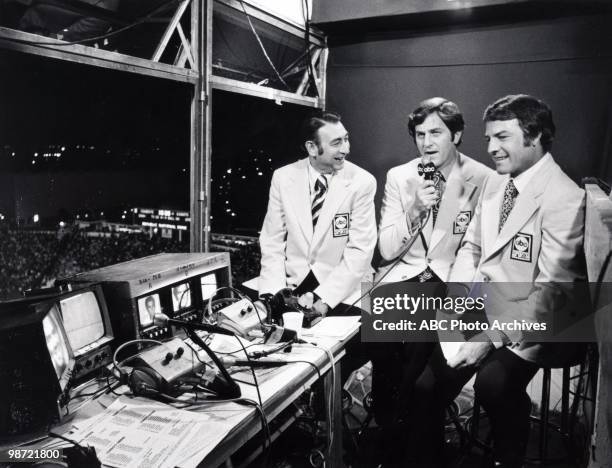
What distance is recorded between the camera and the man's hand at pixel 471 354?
92.7 inches

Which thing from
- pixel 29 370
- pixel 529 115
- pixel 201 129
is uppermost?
pixel 529 115

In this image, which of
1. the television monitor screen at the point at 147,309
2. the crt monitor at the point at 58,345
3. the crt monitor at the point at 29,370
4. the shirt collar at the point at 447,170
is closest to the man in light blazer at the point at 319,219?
the shirt collar at the point at 447,170

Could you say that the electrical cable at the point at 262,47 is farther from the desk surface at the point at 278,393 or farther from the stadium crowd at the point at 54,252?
the desk surface at the point at 278,393

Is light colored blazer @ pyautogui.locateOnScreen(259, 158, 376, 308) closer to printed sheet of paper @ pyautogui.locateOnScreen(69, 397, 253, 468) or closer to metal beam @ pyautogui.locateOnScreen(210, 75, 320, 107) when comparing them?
metal beam @ pyautogui.locateOnScreen(210, 75, 320, 107)

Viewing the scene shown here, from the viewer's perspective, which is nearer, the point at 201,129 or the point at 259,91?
the point at 201,129

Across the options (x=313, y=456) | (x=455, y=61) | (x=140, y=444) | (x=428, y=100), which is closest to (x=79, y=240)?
(x=140, y=444)

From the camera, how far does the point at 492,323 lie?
240cm

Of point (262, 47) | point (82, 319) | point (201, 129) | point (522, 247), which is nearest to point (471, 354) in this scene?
point (522, 247)

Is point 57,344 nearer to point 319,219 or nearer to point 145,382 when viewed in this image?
point 145,382

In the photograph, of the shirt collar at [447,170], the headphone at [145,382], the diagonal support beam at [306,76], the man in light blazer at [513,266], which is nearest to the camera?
the headphone at [145,382]

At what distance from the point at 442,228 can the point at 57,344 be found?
7.68 ft

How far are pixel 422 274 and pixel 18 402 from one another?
7.72 ft

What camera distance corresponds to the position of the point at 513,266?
8.00ft

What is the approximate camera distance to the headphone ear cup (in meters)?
1.50
